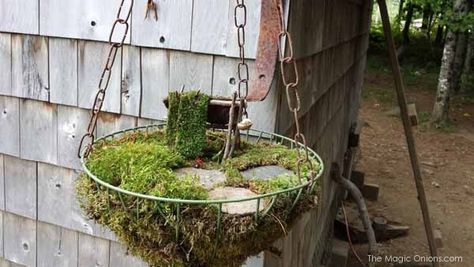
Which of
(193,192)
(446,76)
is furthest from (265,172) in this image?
(446,76)

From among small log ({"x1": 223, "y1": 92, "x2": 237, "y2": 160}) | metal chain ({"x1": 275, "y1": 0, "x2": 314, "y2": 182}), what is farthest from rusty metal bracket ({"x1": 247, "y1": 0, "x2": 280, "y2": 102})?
small log ({"x1": 223, "y1": 92, "x2": 237, "y2": 160})

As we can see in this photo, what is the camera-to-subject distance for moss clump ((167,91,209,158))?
3.91ft

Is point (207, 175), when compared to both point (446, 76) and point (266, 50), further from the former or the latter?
point (446, 76)

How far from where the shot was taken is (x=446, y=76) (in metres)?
9.41

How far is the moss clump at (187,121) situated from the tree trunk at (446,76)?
8.87m

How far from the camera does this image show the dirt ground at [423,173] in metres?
5.37

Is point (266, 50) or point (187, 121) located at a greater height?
point (266, 50)

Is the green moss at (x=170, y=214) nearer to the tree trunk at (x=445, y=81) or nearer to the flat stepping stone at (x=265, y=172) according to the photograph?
the flat stepping stone at (x=265, y=172)

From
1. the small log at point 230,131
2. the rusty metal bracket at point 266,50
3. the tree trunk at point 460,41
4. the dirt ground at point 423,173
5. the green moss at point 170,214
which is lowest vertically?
the dirt ground at point 423,173

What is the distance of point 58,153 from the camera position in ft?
6.51

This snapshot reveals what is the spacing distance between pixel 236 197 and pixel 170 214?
138mm

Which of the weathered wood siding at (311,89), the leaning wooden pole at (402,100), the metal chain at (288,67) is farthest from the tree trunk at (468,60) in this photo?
the metal chain at (288,67)

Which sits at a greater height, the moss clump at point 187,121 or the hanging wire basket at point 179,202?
the moss clump at point 187,121

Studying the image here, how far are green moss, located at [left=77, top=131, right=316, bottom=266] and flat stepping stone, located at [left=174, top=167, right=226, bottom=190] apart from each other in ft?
0.05
